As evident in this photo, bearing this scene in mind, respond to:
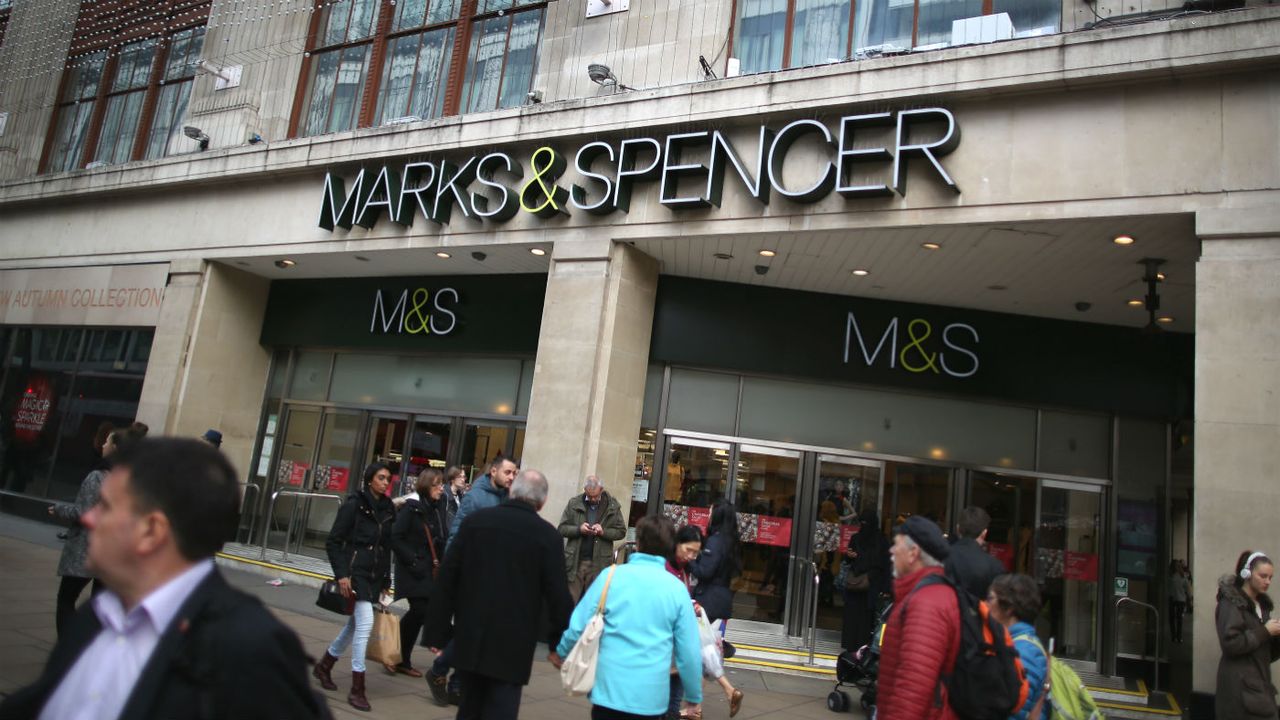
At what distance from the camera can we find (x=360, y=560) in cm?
659

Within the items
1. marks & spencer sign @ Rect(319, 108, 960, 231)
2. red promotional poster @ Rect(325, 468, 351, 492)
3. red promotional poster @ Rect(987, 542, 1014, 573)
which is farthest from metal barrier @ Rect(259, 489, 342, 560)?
red promotional poster @ Rect(987, 542, 1014, 573)

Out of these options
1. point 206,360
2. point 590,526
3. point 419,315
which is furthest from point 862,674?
point 206,360

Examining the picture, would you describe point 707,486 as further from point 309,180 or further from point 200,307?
point 200,307

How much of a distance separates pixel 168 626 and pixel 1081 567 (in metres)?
11.8

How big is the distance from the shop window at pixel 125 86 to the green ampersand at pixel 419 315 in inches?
235

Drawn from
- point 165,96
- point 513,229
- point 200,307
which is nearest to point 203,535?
point 513,229

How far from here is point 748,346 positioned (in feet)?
37.9

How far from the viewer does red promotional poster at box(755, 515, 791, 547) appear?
11.2 m

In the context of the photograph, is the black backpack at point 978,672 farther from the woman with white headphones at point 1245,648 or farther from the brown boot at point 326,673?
the brown boot at point 326,673

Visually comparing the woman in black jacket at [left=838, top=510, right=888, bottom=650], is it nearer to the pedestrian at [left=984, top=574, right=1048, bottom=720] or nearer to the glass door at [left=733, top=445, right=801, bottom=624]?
the glass door at [left=733, top=445, right=801, bottom=624]

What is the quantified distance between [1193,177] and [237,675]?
8.81 metres

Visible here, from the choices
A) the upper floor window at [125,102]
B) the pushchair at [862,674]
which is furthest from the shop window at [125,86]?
the pushchair at [862,674]

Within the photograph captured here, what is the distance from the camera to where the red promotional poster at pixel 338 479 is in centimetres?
1393

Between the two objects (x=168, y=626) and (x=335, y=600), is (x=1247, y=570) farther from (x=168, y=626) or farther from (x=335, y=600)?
(x=168, y=626)
